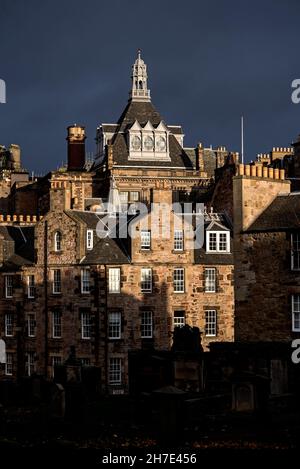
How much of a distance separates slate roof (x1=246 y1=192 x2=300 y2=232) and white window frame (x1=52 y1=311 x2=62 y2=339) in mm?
21031

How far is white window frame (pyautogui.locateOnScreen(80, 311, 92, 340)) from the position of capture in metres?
57.6

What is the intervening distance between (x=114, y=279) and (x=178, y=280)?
412 centimetres

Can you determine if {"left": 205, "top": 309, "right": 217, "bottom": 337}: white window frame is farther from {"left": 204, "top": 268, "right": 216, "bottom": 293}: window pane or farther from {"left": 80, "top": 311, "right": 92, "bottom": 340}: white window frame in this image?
{"left": 80, "top": 311, "right": 92, "bottom": 340}: white window frame

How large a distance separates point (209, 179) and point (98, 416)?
49445 mm

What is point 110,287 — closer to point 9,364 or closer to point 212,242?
point 212,242

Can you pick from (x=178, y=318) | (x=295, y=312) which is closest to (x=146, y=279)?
(x=178, y=318)

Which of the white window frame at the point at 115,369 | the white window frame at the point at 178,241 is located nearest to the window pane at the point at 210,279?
the white window frame at the point at 178,241

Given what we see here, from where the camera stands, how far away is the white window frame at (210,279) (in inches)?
2318

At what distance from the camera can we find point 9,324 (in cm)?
6244

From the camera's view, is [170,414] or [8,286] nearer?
[170,414]

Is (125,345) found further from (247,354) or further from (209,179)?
(209,179)

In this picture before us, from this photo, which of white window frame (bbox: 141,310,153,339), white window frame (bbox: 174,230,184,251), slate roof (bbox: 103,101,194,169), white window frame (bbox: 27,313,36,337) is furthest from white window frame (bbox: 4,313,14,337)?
slate roof (bbox: 103,101,194,169)

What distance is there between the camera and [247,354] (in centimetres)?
3656
